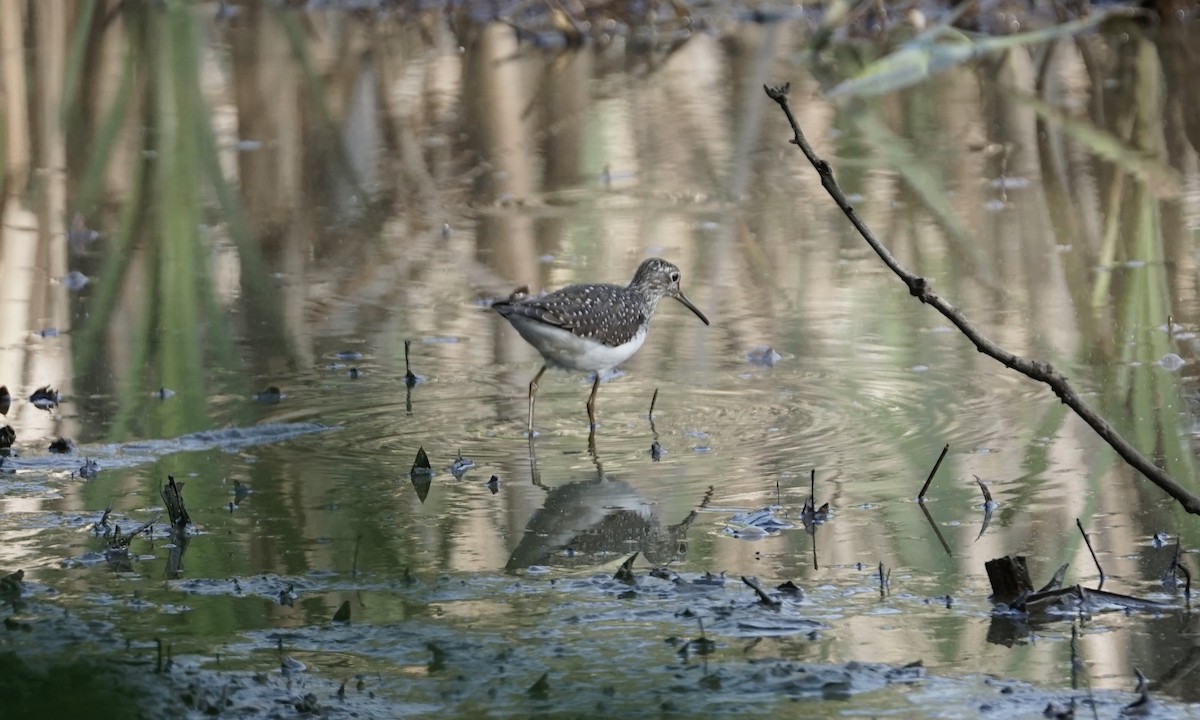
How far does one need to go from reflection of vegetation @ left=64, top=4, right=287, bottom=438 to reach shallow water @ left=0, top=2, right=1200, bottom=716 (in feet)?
0.11

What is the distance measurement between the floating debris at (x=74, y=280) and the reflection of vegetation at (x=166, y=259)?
0.11 metres

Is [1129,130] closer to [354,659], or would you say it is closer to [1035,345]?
[1035,345]

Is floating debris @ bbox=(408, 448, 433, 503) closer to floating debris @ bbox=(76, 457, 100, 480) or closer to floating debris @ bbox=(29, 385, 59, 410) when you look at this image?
floating debris @ bbox=(76, 457, 100, 480)

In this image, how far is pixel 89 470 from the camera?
237 inches

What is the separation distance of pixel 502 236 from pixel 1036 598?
19.4 feet

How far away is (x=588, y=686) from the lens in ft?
13.4

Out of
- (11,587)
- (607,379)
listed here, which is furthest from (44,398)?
(11,587)

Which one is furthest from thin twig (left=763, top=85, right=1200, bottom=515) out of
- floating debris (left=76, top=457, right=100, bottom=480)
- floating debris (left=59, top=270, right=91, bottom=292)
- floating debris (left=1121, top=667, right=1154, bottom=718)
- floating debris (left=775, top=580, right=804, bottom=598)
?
floating debris (left=59, top=270, right=91, bottom=292)

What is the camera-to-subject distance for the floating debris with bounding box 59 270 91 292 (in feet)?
29.5

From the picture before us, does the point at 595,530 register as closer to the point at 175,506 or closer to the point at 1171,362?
the point at 175,506

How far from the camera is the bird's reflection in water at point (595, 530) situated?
17.2 feet

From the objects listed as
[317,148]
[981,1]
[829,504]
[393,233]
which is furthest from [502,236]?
[981,1]

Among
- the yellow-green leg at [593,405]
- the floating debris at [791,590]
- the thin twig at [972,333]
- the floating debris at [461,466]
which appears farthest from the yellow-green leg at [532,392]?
the thin twig at [972,333]

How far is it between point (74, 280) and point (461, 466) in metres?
3.68
